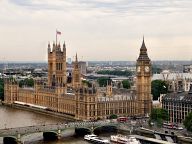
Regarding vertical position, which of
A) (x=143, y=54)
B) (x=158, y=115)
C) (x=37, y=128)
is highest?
(x=143, y=54)

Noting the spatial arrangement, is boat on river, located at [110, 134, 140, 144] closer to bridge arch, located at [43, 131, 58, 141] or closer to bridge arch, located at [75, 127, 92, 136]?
bridge arch, located at [75, 127, 92, 136]

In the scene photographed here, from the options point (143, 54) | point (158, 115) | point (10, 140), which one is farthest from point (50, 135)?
point (143, 54)

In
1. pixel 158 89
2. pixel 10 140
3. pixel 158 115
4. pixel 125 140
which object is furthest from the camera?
pixel 158 89

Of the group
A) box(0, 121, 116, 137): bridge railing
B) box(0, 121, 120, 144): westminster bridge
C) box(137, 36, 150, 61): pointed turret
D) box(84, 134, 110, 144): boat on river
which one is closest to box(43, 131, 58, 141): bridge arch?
box(0, 121, 120, 144): westminster bridge

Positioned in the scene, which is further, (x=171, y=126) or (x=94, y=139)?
(x=171, y=126)

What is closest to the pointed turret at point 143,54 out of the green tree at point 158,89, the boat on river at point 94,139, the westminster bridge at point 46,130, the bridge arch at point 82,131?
the westminster bridge at point 46,130

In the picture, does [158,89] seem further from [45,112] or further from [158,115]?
[158,115]

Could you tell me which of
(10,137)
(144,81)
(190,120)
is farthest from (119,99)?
(10,137)
